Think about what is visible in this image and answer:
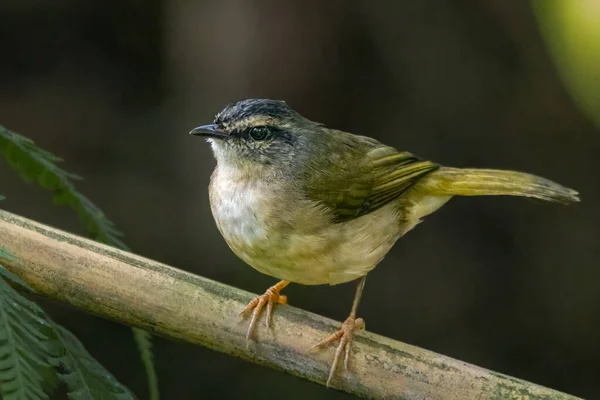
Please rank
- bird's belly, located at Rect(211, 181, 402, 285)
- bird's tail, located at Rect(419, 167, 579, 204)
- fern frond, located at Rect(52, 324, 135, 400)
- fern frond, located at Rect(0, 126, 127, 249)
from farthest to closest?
bird's tail, located at Rect(419, 167, 579, 204) → bird's belly, located at Rect(211, 181, 402, 285) → fern frond, located at Rect(0, 126, 127, 249) → fern frond, located at Rect(52, 324, 135, 400)

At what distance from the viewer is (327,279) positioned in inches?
93.2

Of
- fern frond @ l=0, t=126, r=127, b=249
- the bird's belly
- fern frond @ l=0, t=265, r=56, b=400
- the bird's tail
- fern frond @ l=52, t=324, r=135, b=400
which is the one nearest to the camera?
fern frond @ l=0, t=265, r=56, b=400

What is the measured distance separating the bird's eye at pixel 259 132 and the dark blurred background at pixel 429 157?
6.90 ft

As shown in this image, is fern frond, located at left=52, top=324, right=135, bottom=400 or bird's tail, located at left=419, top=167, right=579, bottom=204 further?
bird's tail, located at left=419, top=167, right=579, bottom=204

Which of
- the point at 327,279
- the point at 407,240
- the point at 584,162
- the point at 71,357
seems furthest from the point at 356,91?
the point at 71,357

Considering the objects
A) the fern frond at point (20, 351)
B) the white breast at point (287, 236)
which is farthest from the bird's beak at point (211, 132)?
the fern frond at point (20, 351)

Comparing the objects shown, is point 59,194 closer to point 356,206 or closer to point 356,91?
point 356,206

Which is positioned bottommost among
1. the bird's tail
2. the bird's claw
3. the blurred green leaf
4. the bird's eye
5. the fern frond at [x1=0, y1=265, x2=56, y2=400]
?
the fern frond at [x1=0, y1=265, x2=56, y2=400]

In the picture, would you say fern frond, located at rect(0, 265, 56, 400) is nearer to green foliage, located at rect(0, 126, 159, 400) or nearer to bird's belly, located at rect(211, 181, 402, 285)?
green foliage, located at rect(0, 126, 159, 400)

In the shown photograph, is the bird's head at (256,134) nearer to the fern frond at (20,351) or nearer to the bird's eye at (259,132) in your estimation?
the bird's eye at (259,132)

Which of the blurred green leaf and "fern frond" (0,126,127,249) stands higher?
the blurred green leaf

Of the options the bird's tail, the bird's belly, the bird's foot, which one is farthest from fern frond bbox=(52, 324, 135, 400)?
the bird's tail

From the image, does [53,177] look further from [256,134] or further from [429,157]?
[429,157]

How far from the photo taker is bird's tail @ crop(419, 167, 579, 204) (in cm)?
252
